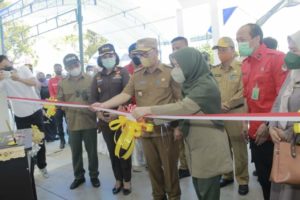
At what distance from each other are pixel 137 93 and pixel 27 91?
198cm

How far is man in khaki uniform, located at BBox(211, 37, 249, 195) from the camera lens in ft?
11.2

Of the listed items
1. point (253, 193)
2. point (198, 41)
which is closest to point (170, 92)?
point (253, 193)

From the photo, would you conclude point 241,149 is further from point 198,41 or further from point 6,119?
point 198,41

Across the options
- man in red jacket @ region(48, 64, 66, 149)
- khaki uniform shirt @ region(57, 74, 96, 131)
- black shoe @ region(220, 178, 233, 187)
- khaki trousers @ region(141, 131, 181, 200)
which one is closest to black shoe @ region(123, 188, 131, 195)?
khaki trousers @ region(141, 131, 181, 200)

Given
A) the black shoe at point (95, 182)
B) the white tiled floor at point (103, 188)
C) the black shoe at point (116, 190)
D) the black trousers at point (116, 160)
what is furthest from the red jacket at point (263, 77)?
the black shoe at point (95, 182)

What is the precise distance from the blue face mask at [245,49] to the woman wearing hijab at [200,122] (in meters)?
0.66

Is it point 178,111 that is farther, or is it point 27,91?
point 27,91

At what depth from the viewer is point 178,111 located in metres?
2.13

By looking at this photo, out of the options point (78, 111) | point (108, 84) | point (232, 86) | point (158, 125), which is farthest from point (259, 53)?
point (78, 111)

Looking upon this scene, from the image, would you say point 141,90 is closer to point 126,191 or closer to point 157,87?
point 157,87

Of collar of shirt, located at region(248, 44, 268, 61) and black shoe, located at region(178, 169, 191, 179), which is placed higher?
collar of shirt, located at region(248, 44, 268, 61)

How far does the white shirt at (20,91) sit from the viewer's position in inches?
169

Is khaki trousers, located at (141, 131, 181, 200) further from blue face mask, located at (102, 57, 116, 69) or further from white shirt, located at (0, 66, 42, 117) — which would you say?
white shirt, located at (0, 66, 42, 117)

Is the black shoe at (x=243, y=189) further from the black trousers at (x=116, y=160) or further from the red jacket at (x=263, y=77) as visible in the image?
the black trousers at (x=116, y=160)
